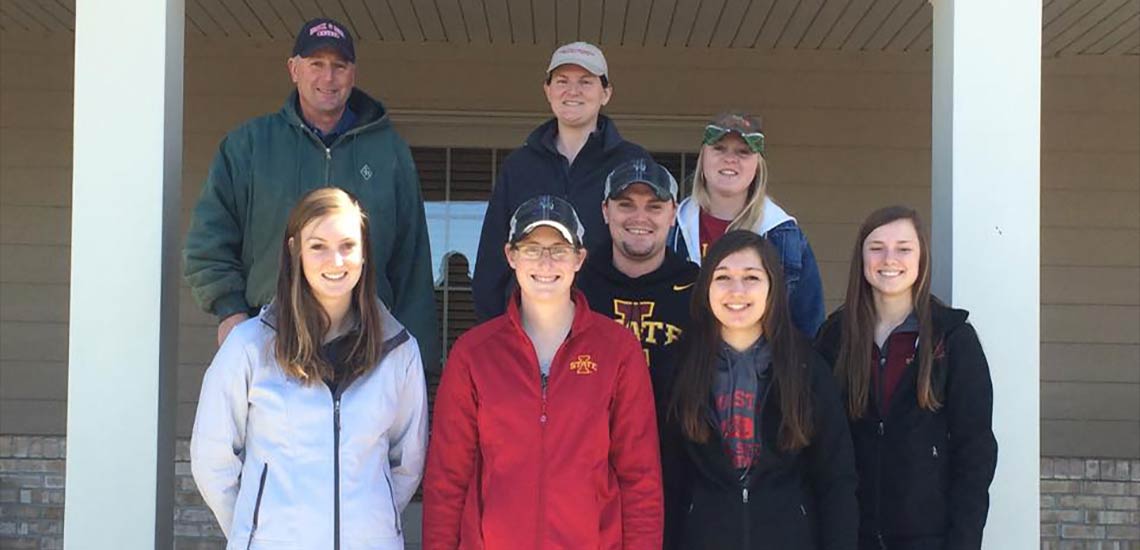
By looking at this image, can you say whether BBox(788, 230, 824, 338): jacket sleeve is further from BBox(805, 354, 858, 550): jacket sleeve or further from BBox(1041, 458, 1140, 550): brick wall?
BBox(1041, 458, 1140, 550): brick wall

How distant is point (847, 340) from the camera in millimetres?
3137

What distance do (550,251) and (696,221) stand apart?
781 millimetres

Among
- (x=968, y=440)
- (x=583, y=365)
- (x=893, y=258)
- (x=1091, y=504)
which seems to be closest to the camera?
(x=583, y=365)

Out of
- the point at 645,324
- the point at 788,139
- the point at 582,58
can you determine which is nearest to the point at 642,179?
the point at 645,324

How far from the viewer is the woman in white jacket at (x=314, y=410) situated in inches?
110

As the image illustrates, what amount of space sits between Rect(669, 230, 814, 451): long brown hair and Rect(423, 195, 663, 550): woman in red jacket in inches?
4.3

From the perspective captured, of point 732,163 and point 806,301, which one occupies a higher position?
point 732,163

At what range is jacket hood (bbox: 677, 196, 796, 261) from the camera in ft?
11.5

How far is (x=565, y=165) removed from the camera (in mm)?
3578

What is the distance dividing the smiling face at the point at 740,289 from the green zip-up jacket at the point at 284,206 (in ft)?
3.30

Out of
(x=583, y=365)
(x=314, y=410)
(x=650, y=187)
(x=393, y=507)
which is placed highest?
(x=650, y=187)

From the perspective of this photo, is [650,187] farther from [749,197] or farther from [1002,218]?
[1002,218]

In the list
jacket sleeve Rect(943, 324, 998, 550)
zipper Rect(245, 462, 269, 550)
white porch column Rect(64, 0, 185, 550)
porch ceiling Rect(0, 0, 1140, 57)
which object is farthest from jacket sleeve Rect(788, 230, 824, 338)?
porch ceiling Rect(0, 0, 1140, 57)

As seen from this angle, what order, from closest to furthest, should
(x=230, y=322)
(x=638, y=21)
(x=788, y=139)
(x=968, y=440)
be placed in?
(x=968, y=440)
(x=230, y=322)
(x=638, y=21)
(x=788, y=139)
